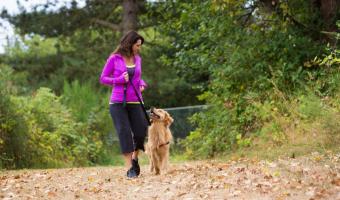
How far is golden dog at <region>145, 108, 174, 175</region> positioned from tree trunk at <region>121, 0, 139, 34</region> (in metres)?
17.2

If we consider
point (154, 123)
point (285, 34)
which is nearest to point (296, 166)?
point (154, 123)

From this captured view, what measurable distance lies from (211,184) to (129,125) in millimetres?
2446

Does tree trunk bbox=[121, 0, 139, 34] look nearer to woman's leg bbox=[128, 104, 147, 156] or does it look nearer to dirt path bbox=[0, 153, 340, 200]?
dirt path bbox=[0, 153, 340, 200]

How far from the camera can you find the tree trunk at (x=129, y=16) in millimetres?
28609

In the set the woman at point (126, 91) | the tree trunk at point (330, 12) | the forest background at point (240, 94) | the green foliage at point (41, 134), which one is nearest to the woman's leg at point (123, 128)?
the woman at point (126, 91)

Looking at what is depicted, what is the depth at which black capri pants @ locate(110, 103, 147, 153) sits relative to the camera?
1157cm

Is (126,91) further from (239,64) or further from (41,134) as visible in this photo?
(41,134)

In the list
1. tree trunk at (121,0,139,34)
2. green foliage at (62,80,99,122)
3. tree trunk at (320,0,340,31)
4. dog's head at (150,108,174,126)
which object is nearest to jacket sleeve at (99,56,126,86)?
dog's head at (150,108,174,126)

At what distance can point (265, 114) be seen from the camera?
15.3m

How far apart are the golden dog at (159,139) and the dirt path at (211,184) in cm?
20

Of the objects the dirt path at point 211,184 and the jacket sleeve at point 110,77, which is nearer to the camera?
the dirt path at point 211,184

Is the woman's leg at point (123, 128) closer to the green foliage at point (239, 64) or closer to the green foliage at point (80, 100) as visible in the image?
the green foliage at point (239, 64)

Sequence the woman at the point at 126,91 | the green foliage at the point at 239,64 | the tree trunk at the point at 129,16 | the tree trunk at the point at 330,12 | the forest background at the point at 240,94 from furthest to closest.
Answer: the tree trunk at the point at 129,16, the tree trunk at the point at 330,12, the green foliage at the point at 239,64, the forest background at the point at 240,94, the woman at the point at 126,91

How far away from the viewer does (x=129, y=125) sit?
38.3 ft
